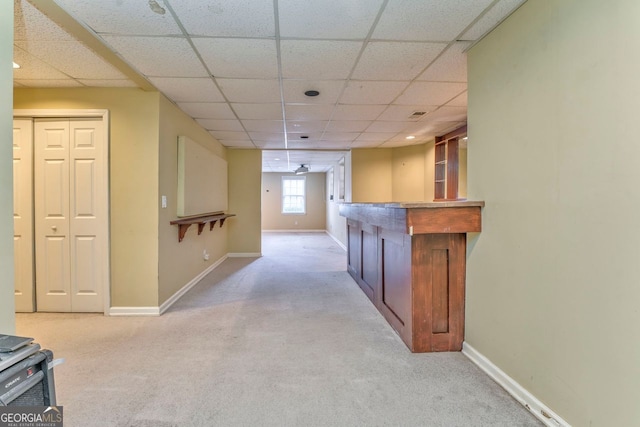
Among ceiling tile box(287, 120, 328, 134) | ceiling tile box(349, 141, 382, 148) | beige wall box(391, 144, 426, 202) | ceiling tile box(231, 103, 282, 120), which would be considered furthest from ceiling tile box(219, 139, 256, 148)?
beige wall box(391, 144, 426, 202)

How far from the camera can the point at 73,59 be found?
7.63ft

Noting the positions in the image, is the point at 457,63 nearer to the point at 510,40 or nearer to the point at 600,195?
the point at 510,40

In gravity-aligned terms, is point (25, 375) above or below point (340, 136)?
below

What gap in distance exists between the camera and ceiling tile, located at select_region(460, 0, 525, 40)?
5.52 ft

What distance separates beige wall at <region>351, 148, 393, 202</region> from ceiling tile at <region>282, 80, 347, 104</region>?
2.96m

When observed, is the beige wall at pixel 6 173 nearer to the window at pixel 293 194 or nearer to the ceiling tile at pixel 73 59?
the ceiling tile at pixel 73 59

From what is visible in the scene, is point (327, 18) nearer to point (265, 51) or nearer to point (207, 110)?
point (265, 51)

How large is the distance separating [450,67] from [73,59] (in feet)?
10.1

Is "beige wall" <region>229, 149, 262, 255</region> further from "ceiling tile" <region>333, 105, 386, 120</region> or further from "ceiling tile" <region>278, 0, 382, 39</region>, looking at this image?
"ceiling tile" <region>278, 0, 382, 39</region>

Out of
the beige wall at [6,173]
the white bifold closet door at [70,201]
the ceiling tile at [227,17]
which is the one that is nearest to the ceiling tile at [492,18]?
the ceiling tile at [227,17]

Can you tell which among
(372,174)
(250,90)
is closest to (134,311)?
(250,90)

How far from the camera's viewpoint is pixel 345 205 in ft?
13.9

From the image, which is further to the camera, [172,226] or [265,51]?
[172,226]

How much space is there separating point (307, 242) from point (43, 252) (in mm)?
6063
